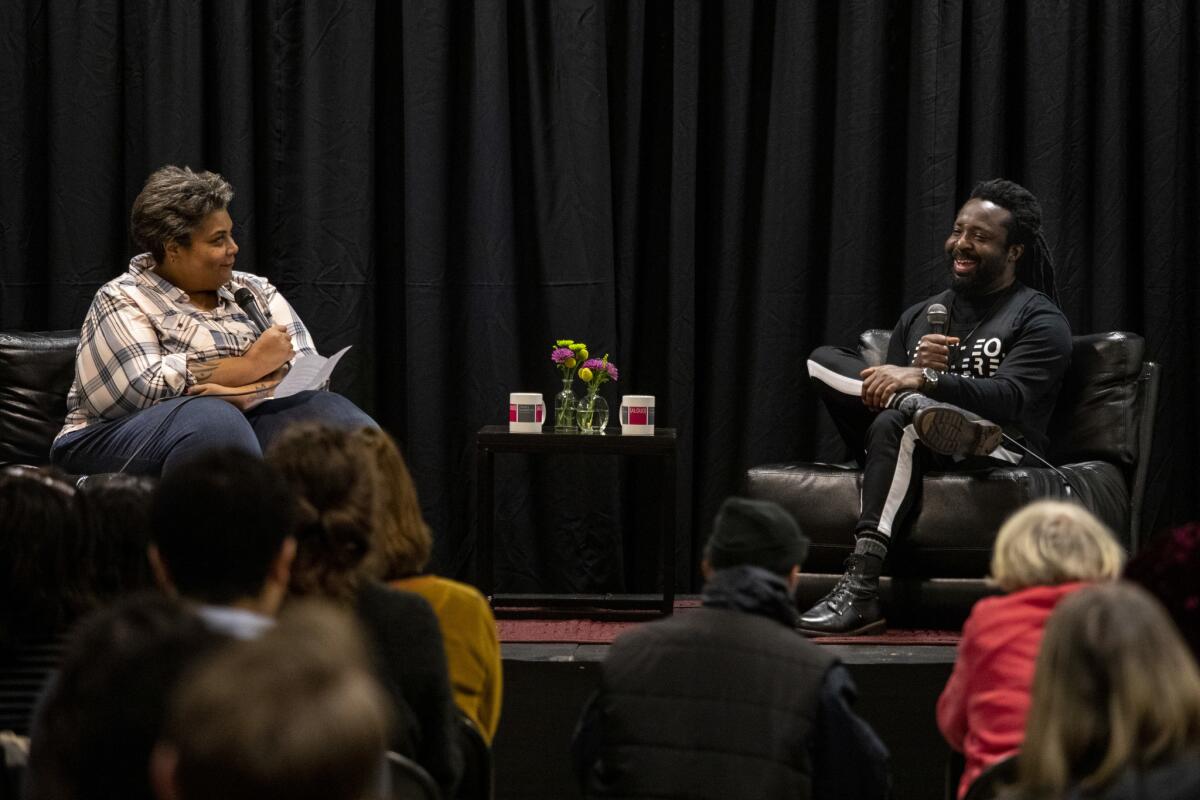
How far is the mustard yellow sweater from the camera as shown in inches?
84.1

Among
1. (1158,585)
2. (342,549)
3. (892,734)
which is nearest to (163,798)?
(342,549)

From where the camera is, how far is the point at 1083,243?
16.3 ft

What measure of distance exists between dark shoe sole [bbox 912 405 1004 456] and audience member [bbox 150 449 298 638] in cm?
249

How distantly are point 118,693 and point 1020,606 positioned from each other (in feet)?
4.29

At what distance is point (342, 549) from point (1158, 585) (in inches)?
40.9

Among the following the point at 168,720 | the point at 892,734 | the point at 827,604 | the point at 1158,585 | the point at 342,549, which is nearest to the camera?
the point at 168,720

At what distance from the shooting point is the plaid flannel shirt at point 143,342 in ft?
12.7

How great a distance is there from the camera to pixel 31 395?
438 centimetres

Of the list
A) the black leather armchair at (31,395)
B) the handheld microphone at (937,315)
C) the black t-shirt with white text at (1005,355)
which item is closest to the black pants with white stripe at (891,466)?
the black t-shirt with white text at (1005,355)

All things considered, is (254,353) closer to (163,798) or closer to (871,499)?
(871,499)

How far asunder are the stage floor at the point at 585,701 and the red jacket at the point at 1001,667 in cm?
73

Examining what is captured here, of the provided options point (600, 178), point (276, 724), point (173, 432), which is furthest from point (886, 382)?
point (276, 724)

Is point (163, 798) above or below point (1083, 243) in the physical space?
below

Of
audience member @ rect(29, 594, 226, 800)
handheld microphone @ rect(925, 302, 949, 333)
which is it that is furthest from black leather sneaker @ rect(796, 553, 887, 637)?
audience member @ rect(29, 594, 226, 800)
